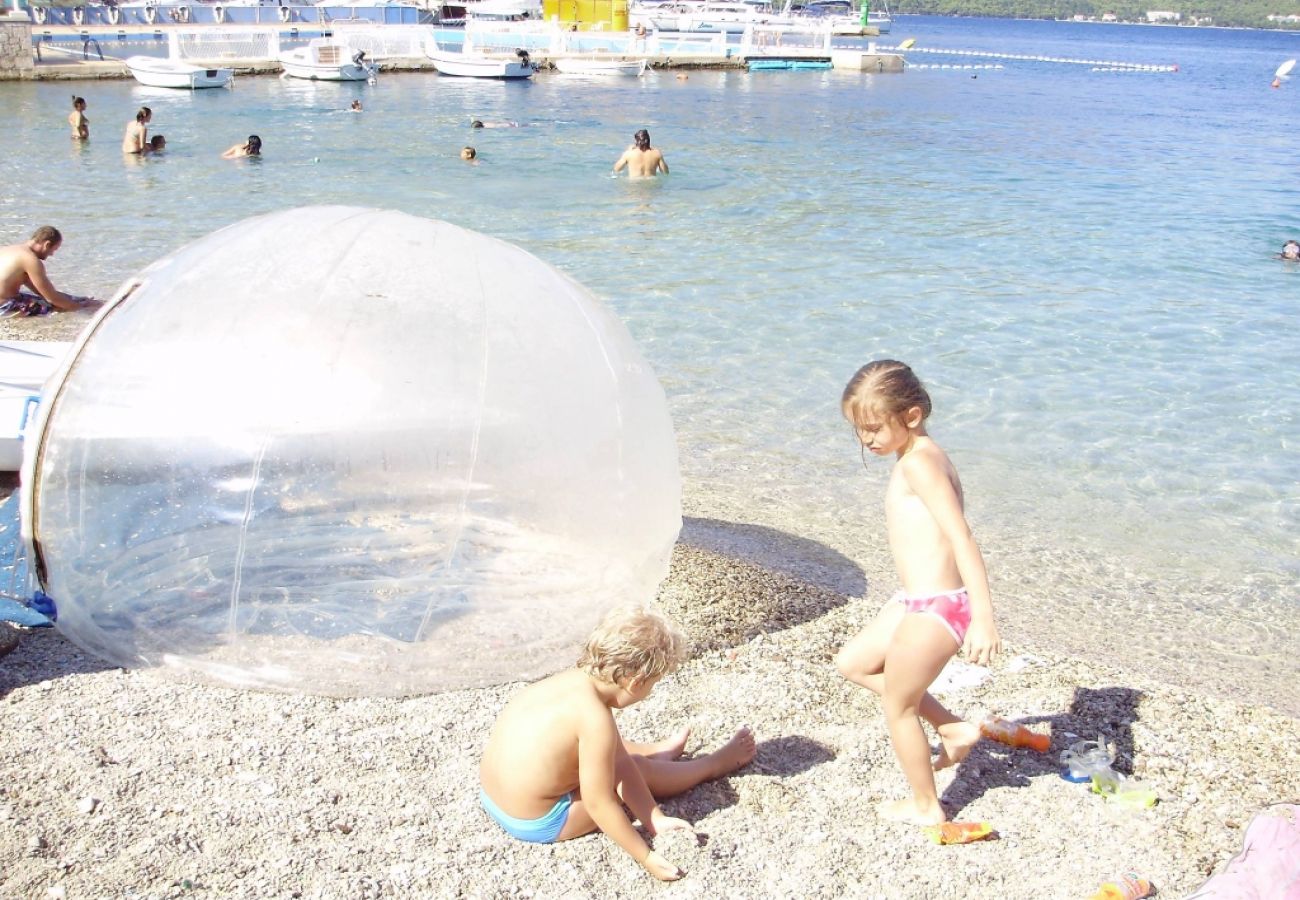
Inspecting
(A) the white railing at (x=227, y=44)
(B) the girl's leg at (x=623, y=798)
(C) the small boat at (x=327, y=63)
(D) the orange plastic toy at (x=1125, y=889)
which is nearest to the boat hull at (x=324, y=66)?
(C) the small boat at (x=327, y=63)

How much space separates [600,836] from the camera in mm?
3322

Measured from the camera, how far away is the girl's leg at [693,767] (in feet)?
11.4

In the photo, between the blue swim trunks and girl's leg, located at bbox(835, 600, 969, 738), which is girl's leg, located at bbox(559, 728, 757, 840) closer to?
the blue swim trunks

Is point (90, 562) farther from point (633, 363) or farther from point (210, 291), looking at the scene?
point (633, 363)

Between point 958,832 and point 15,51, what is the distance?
34.0 meters

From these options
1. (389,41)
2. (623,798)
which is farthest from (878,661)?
(389,41)

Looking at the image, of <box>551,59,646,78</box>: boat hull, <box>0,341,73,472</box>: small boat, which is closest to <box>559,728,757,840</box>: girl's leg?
<box>0,341,73,472</box>: small boat

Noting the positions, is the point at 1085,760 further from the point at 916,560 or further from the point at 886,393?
the point at 886,393

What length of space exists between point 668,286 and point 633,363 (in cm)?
768

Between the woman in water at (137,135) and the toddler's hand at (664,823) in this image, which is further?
the woman in water at (137,135)

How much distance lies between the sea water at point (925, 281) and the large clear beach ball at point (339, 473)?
6.82ft

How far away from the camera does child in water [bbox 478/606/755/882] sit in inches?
123

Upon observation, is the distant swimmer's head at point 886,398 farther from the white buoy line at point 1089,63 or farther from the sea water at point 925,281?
the white buoy line at point 1089,63

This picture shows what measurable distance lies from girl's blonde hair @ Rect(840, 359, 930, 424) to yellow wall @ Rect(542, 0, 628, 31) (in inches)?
1783
